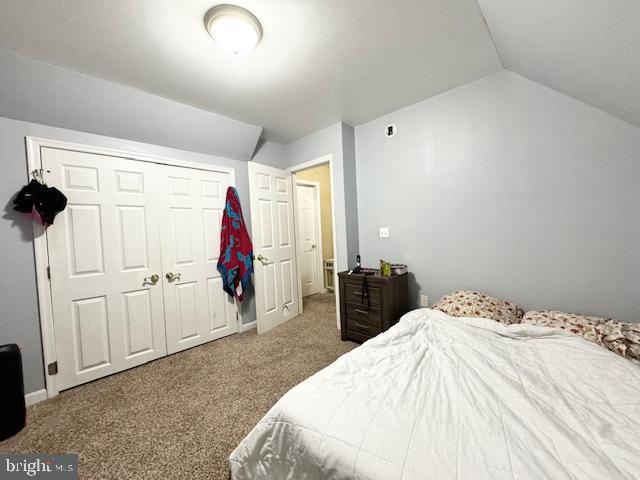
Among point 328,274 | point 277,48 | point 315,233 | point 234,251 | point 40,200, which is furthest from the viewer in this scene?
point 328,274

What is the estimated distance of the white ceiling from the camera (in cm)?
133

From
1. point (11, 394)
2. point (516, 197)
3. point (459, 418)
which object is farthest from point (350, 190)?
point (11, 394)

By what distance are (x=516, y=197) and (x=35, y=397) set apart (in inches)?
163

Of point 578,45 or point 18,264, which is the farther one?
point 18,264

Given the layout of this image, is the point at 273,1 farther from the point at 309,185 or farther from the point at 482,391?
the point at 309,185

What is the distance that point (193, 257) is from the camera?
8.76 feet

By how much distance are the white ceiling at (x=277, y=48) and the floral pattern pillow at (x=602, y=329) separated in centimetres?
192

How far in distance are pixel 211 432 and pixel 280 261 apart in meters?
1.97

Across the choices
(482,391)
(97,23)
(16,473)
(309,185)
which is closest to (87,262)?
(16,473)

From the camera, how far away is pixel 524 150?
1897mm

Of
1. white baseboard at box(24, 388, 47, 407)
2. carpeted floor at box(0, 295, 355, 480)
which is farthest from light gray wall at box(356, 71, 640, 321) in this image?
white baseboard at box(24, 388, 47, 407)

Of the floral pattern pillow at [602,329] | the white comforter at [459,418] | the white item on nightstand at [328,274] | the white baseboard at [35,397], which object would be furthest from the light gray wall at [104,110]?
the floral pattern pillow at [602,329]

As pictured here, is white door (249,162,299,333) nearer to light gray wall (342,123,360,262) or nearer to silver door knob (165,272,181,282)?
silver door knob (165,272,181,282)

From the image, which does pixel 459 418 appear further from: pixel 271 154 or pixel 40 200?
pixel 271 154
